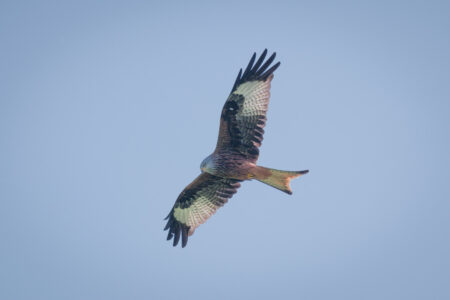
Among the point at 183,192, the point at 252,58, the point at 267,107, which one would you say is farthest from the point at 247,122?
the point at 183,192

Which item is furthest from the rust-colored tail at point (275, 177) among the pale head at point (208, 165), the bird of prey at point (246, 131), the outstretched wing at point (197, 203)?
the outstretched wing at point (197, 203)

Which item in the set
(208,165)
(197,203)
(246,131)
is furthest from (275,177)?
(197,203)

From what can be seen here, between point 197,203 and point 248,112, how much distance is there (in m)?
2.14

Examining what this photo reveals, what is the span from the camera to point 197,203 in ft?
36.6

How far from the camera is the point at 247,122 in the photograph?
33.0 feet

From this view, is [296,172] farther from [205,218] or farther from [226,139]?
[205,218]

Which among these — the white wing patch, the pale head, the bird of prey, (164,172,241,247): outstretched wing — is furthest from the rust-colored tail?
the white wing patch

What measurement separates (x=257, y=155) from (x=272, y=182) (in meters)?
0.52

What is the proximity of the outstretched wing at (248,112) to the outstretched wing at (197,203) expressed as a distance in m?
1.02

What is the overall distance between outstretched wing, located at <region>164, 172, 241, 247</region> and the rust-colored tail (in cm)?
100

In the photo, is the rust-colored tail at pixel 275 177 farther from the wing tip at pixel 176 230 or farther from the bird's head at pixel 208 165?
the wing tip at pixel 176 230

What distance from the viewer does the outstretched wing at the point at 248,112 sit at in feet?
33.0

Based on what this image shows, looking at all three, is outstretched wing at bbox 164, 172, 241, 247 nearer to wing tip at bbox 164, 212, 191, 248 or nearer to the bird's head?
wing tip at bbox 164, 212, 191, 248

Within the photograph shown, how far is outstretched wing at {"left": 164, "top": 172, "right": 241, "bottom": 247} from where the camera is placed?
1094 centimetres
